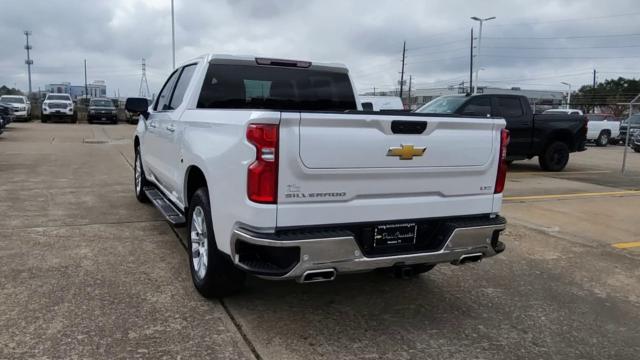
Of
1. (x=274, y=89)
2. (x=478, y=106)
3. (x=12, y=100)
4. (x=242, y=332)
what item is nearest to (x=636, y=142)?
(x=478, y=106)

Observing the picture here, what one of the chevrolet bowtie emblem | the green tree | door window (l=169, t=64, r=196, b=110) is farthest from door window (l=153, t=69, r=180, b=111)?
the green tree

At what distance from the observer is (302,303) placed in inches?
164

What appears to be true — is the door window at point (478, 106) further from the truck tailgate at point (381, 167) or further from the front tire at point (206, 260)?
the front tire at point (206, 260)

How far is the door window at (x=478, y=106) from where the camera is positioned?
11.7 meters

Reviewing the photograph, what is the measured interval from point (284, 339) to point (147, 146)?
396cm

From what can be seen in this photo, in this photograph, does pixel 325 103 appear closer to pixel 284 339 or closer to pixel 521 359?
pixel 284 339

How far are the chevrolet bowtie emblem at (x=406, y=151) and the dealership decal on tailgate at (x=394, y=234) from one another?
0.46m

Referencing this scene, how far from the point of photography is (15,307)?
386 centimetres

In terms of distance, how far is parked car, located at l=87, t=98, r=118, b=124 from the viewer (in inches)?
1257

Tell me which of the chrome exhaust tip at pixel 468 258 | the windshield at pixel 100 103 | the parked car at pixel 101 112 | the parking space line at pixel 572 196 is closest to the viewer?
the chrome exhaust tip at pixel 468 258

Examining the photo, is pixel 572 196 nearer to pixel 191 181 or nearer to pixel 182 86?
pixel 182 86

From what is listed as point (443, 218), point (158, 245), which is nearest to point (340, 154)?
point (443, 218)

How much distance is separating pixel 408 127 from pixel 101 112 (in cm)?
3179

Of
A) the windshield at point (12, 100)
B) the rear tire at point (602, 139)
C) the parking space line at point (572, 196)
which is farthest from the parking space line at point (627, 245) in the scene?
the windshield at point (12, 100)
